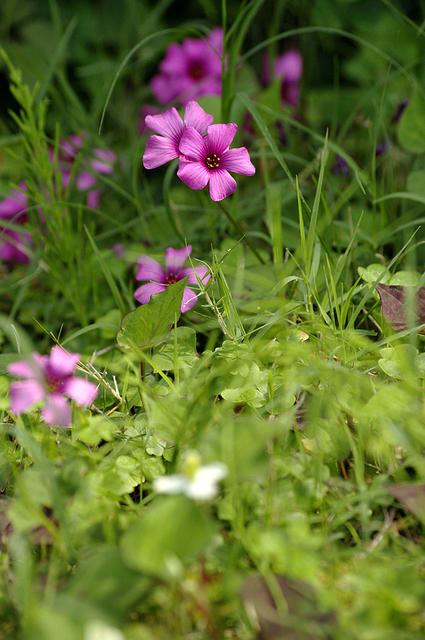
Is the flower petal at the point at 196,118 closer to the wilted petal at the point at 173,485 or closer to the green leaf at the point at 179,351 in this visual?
the green leaf at the point at 179,351

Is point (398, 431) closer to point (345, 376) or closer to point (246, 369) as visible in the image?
point (345, 376)

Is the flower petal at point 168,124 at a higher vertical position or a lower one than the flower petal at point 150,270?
higher

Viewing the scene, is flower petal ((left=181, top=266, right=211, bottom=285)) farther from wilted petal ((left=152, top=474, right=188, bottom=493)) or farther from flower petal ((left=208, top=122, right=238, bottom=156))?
wilted petal ((left=152, top=474, right=188, bottom=493))

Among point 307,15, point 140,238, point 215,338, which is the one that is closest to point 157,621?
point 215,338

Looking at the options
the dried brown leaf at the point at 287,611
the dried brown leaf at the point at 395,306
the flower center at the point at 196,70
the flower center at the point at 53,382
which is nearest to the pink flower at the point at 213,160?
the dried brown leaf at the point at 395,306

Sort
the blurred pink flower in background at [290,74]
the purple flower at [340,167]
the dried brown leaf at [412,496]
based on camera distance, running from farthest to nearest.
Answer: the blurred pink flower in background at [290,74], the purple flower at [340,167], the dried brown leaf at [412,496]
